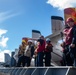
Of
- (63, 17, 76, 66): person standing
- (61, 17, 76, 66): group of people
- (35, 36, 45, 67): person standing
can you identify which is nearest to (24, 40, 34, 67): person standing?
(35, 36, 45, 67): person standing

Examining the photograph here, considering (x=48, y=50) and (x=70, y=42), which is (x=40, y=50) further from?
(x=70, y=42)

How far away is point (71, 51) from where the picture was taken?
7367 millimetres

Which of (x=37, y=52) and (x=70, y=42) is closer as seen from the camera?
(x=70, y=42)

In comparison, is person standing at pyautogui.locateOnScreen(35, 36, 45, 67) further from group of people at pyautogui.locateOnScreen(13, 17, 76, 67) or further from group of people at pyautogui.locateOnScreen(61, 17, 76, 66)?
group of people at pyautogui.locateOnScreen(61, 17, 76, 66)

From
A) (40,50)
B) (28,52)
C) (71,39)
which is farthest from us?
(28,52)

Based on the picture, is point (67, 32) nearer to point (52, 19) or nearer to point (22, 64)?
point (22, 64)

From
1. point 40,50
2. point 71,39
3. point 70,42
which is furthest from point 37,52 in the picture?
point 71,39

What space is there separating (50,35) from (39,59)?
204 inches

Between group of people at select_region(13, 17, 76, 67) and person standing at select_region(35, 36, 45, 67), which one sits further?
person standing at select_region(35, 36, 45, 67)

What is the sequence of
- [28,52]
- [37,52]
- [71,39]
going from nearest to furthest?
[71,39], [37,52], [28,52]

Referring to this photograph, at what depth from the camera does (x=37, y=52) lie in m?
10.8

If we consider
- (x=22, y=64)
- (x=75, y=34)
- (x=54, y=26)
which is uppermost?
(x=54, y=26)

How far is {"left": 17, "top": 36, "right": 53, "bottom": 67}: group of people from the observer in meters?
10.7

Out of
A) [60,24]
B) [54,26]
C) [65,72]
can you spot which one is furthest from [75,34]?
[60,24]
